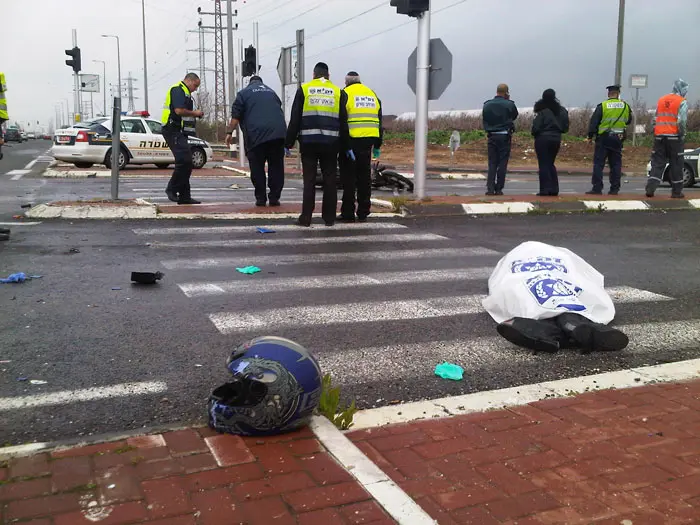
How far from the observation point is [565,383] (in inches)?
150

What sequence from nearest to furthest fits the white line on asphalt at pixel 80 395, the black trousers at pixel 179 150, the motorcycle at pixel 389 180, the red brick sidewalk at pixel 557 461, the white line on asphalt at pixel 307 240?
the red brick sidewalk at pixel 557 461, the white line on asphalt at pixel 80 395, the white line on asphalt at pixel 307 240, the black trousers at pixel 179 150, the motorcycle at pixel 389 180

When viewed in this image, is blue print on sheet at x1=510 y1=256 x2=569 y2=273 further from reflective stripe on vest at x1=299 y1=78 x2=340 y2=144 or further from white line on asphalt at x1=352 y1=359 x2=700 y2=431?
reflective stripe on vest at x1=299 y1=78 x2=340 y2=144

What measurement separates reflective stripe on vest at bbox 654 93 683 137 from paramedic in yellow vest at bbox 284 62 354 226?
6837 millimetres

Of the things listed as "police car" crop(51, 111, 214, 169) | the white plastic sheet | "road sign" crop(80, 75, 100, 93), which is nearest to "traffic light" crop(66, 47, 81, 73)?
"road sign" crop(80, 75, 100, 93)

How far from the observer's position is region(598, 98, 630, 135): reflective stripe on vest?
13344 mm

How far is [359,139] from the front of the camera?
9742mm

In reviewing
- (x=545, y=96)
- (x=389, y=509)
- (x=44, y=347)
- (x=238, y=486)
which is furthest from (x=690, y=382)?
(x=545, y=96)

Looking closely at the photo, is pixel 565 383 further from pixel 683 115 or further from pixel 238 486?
pixel 683 115

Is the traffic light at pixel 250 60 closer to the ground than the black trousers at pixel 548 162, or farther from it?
farther from it

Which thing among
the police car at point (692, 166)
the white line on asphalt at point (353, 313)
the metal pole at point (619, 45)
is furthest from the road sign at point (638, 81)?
the white line on asphalt at point (353, 313)

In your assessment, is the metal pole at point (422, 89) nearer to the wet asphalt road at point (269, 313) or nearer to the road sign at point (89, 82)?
the wet asphalt road at point (269, 313)

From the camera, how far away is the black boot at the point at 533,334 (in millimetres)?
4375

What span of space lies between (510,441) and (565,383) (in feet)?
2.86

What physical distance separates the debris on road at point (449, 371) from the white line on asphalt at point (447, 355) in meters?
0.04
